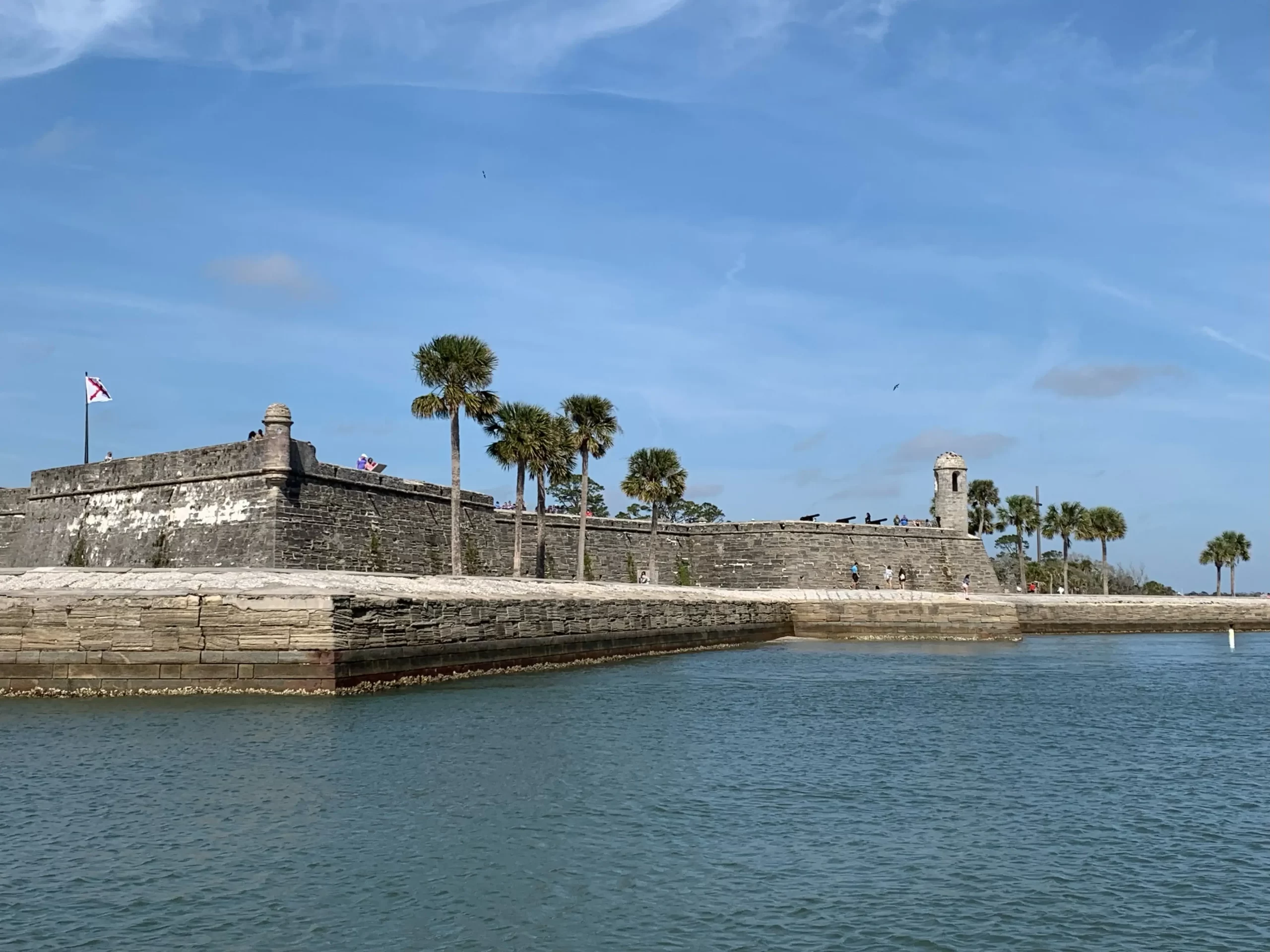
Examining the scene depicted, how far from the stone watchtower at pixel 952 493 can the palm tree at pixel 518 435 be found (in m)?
28.4

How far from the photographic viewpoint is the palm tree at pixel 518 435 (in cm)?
3928

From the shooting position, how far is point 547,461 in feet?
133

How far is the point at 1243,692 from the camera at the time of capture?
81.6 feet

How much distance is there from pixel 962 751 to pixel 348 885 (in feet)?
32.2

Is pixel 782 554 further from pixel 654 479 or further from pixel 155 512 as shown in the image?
pixel 155 512

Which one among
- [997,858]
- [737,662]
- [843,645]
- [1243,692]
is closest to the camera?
[997,858]

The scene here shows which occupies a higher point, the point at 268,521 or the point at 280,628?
the point at 268,521

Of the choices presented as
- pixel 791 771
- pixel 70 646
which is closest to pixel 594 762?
pixel 791 771

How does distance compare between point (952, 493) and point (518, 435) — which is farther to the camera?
point (952, 493)

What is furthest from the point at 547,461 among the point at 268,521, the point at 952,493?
the point at 952,493

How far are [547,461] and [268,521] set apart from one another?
11.6m

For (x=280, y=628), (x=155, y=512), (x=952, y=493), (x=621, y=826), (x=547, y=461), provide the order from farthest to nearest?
(x=952, y=493), (x=547, y=461), (x=155, y=512), (x=280, y=628), (x=621, y=826)

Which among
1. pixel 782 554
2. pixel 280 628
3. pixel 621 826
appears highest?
pixel 782 554

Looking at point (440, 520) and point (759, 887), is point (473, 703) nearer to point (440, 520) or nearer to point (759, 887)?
point (759, 887)
